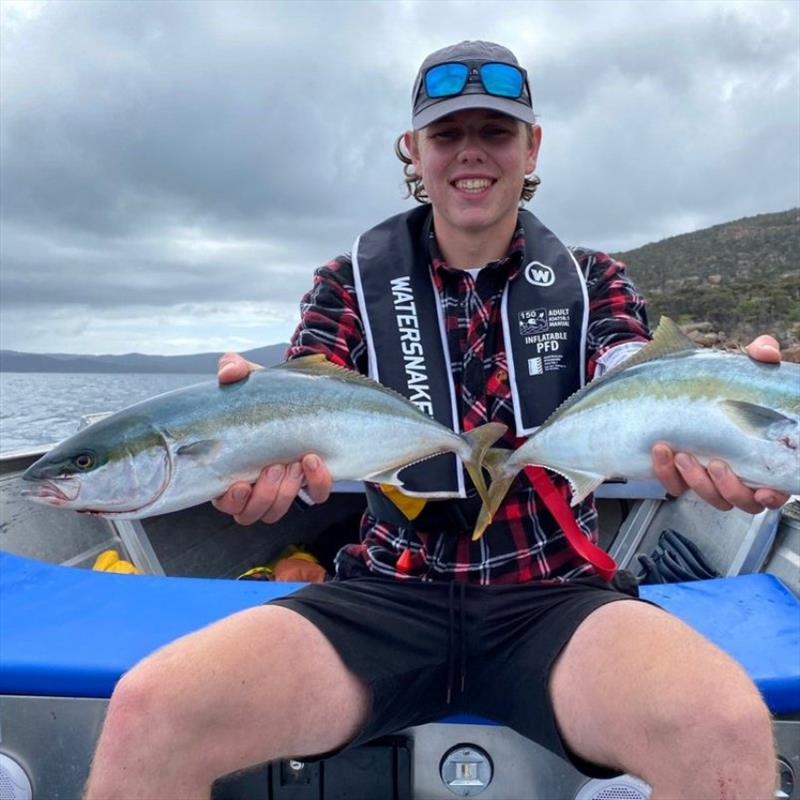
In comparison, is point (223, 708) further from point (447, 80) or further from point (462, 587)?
point (447, 80)

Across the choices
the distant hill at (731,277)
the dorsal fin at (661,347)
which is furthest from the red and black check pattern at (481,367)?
the distant hill at (731,277)

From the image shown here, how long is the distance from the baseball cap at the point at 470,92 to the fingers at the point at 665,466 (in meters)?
1.69

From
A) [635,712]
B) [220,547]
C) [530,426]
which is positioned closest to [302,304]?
[530,426]

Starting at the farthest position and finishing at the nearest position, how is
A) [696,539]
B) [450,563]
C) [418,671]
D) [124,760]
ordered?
[696,539], [450,563], [418,671], [124,760]

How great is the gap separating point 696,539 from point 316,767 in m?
3.21

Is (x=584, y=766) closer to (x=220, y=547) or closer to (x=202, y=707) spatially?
(x=202, y=707)

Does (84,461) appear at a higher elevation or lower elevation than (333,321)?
lower

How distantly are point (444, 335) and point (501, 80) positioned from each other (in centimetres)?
121

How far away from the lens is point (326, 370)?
10.3 ft

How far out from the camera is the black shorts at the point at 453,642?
2629 mm

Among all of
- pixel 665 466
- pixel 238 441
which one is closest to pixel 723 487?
pixel 665 466

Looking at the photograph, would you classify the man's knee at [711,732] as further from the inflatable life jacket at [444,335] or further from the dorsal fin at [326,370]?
the dorsal fin at [326,370]

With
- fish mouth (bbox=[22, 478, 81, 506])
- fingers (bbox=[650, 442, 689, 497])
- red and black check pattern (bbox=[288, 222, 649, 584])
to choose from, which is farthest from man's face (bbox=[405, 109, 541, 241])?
fish mouth (bbox=[22, 478, 81, 506])

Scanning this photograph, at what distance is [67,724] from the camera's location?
275cm
